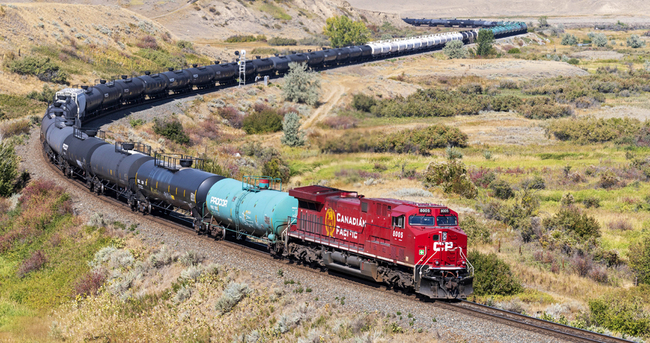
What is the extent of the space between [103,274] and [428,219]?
1597cm

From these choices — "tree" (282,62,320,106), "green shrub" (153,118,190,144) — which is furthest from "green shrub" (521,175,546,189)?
"tree" (282,62,320,106)

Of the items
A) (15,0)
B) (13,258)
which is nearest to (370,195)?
(13,258)

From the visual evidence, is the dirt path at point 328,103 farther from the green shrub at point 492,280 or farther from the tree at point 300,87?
the green shrub at point 492,280

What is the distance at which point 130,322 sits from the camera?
23938 millimetres

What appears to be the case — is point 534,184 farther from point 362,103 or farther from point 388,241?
point 388,241

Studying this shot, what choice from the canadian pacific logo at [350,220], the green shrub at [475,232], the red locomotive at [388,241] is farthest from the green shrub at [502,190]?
the canadian pacific logo at [350,220]

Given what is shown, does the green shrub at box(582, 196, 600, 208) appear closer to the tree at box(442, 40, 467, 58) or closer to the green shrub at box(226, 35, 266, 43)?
the tree at box(442, 40, 467, 58)

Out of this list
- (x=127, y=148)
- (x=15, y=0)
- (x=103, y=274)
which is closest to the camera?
(x=103, y=274)

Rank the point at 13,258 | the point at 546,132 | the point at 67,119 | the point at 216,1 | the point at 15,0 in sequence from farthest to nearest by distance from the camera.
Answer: the point at 216,1 < the point at 15,0 < the point at 546,132 < the point at 67,119 < the point at 13,258

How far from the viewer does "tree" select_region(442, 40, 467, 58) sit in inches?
4835

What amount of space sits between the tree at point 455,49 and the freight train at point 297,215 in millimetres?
91648

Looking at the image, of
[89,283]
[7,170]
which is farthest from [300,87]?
[89,283]

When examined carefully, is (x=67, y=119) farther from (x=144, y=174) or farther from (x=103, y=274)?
(x=103, y=274)

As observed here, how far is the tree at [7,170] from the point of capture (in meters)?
38.8
